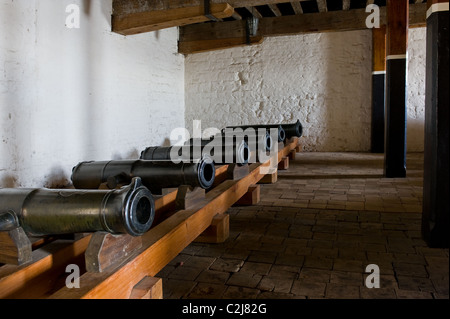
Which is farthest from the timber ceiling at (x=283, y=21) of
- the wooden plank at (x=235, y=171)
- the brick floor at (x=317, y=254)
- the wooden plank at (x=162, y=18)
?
the brick floor at (x=317, y=254)

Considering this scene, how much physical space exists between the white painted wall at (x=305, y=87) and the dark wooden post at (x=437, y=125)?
6.27 metres

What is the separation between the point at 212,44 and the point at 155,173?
5.88 metres

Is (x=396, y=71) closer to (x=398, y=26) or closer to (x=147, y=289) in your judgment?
(x=398, y=26)

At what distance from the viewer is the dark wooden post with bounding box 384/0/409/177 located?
17.0 feet

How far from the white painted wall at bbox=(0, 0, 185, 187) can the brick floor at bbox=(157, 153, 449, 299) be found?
215cm

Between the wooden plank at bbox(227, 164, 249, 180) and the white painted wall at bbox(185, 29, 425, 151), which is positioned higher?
the white painted wall at bbox(185, 29, 425, 151)

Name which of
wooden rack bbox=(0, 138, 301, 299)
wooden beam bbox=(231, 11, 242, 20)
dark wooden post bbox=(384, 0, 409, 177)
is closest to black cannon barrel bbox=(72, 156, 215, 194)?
wooden rack bbox=(0, 138, 301, 299)

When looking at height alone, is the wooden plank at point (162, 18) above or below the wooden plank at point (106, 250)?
above

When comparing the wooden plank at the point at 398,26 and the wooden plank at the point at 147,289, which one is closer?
the wooden plank at the point at 147,289

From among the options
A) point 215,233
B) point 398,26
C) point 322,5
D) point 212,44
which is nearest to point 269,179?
point 215,233

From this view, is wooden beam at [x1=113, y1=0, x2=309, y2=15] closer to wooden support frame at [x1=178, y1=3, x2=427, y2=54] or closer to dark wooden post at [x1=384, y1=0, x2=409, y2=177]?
dark wooden post at [x1=384, y1=0, x2=409, y2=177]

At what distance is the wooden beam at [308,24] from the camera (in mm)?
7453

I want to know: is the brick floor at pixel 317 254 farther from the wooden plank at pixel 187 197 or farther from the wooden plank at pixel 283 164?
the wooden plank at pixel 283 164
